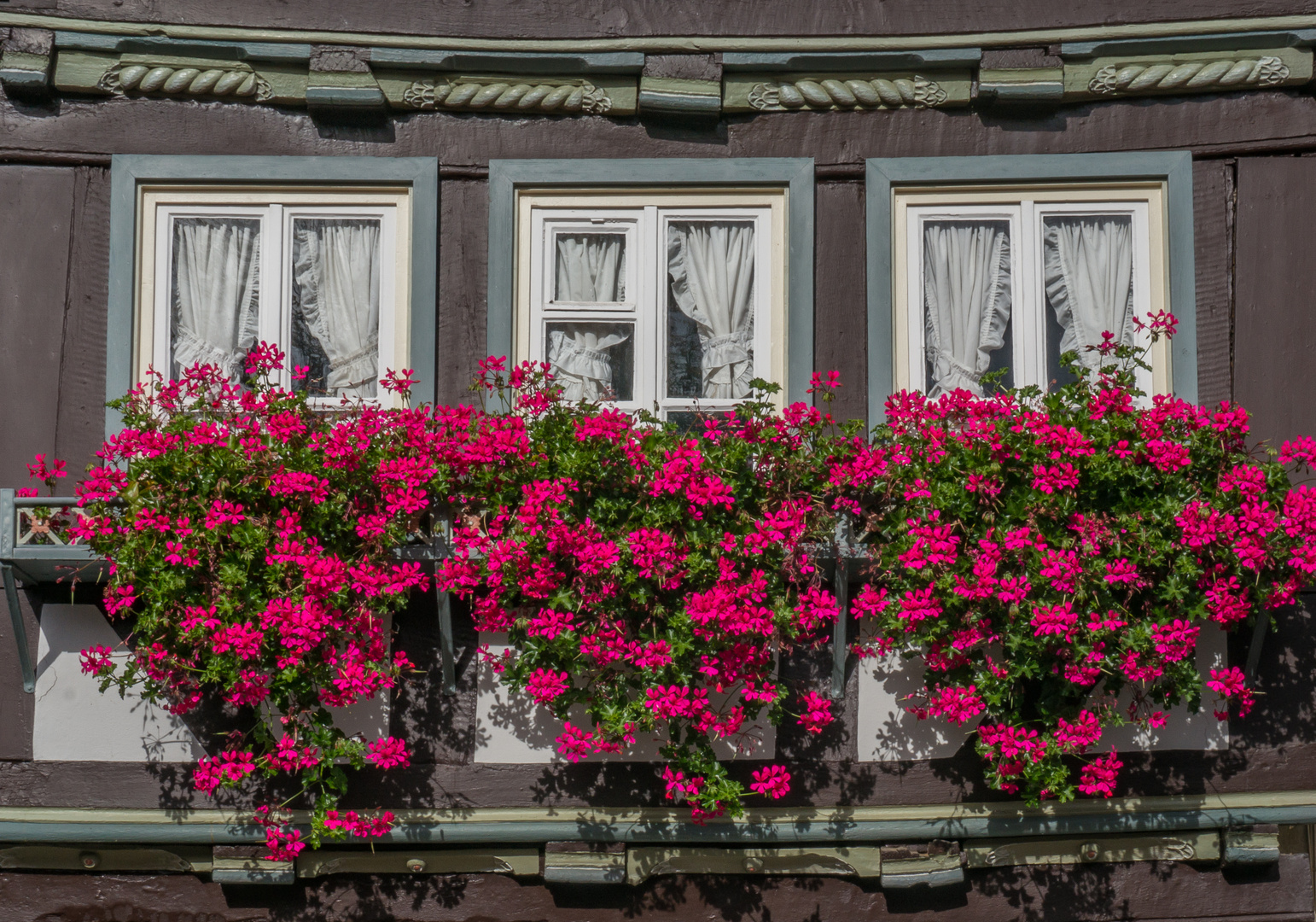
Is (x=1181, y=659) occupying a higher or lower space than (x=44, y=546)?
lower

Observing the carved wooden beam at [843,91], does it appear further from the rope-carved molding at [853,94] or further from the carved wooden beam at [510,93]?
the carved wooden beam at [510,93]

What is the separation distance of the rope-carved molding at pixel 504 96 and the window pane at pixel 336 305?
0.65 meters

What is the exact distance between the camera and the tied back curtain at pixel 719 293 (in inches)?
218

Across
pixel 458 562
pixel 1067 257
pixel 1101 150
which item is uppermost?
pixel 1101 150

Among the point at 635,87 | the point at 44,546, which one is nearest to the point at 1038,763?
the point at 635,87

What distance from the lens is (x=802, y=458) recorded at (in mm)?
4953

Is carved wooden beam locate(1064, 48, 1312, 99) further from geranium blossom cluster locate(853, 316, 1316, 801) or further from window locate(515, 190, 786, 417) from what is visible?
window locate(515, 190, 786, 417)

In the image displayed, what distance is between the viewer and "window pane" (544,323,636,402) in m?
5.54

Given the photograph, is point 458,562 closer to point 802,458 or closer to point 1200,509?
point 802,458

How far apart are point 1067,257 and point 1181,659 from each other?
1.95m

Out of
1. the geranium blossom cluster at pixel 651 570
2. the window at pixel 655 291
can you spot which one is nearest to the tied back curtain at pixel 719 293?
the window at pixel 655 291

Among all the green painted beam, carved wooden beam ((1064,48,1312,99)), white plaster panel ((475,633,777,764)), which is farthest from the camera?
carved wooden beam ((1064,48,1312,99))

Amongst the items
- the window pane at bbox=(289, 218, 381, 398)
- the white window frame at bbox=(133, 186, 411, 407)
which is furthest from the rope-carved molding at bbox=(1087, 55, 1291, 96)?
the window pane at bbox=(289, 218, 381, 398)

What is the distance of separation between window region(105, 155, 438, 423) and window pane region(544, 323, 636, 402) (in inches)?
25.2
